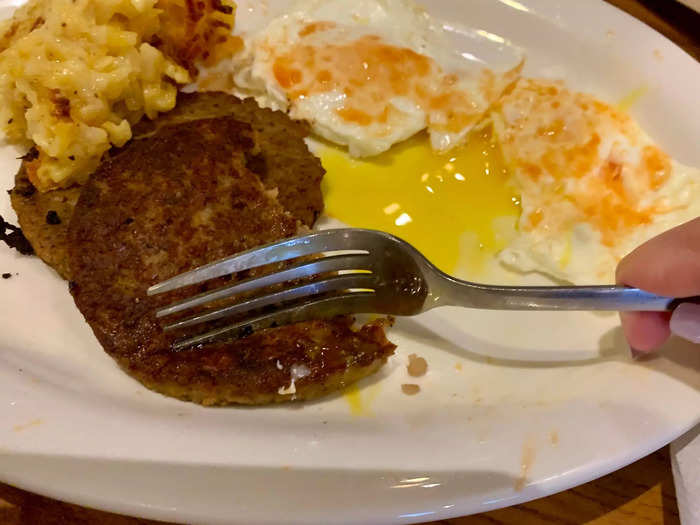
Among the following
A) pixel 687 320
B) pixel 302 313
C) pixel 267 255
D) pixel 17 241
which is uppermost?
pixel 687 320

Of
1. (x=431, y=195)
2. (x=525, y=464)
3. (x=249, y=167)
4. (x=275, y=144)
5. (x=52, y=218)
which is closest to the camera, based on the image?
(x=525, y=464)

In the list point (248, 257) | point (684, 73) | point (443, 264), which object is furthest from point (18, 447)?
point (684, 73)

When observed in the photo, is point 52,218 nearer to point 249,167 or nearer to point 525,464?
point 249,167

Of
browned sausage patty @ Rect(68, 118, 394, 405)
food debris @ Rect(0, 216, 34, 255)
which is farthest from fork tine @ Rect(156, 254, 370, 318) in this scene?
food debris @ Rect(0, 216, 34, 255)

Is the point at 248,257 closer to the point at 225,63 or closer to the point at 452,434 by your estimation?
the point at 452,434

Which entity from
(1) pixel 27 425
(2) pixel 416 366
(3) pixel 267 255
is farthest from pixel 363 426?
(1) pixel 27 425

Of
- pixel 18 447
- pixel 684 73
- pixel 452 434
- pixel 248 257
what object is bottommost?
pixel 18 447
